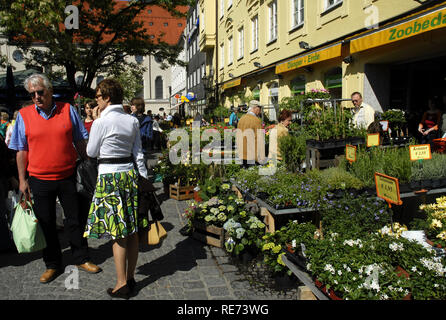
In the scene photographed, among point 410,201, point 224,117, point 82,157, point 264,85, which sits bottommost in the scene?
point 410,201

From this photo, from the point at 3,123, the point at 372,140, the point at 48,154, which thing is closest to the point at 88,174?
the point at 48,154

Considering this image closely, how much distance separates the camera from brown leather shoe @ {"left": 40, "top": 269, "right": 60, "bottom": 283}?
3586 mm

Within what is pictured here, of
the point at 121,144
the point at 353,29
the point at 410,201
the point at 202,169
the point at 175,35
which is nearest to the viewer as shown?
the point at 121,144

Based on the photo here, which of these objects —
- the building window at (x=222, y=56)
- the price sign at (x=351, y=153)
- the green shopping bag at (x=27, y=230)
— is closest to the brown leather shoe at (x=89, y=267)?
the green shopping bag at (x=27, y=230)

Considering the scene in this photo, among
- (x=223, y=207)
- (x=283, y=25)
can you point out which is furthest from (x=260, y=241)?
(x=283, y=25)

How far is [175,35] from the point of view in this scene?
72.9 metres

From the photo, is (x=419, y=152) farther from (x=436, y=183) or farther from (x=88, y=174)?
(x=88, y=174)

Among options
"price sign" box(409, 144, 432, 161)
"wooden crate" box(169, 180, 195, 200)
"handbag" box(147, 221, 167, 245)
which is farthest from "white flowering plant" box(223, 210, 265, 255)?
"wooden crate" box(169, 180, 195, 200)

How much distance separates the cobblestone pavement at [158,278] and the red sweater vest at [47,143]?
106cm

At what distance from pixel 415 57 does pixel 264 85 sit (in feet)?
26.3

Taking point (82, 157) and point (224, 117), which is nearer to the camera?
point (82, 157)

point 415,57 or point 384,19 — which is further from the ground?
point 384,19

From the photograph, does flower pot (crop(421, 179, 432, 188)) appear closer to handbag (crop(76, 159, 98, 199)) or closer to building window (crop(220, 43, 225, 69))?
handbag (crop(76, 159, 98, 199))
